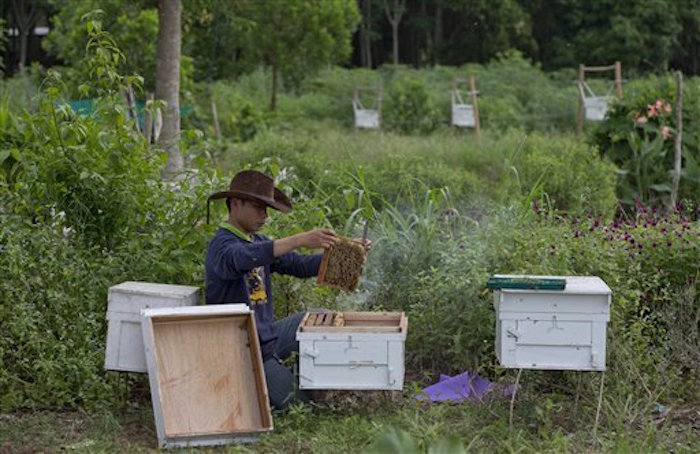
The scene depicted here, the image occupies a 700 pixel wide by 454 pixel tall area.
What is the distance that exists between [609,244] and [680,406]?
3.81ft

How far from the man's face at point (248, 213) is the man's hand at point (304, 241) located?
0.41 m

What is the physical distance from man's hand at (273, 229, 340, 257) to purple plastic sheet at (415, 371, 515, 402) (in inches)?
41.3

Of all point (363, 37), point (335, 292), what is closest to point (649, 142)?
point (335, 292)

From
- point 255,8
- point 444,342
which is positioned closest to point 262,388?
point 444,342

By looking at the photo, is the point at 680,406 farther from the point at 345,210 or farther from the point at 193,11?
the point at 193,11

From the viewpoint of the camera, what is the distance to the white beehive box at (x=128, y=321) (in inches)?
246

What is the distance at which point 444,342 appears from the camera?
23.0ft

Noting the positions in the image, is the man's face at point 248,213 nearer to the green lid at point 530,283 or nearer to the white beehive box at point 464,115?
the green lid at point 530,283

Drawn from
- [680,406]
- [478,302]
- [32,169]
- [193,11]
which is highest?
[193,11]

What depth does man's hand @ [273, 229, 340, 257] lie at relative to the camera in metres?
6.03

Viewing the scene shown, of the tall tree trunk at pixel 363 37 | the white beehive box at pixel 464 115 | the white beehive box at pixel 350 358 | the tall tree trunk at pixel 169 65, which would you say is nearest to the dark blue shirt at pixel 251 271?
the white beehive box at pixel 350 358

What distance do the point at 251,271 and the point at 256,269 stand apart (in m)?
0.04

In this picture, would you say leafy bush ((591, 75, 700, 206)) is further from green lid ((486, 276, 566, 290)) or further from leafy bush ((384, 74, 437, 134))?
leafy bush ((384, 74, 437, 134))

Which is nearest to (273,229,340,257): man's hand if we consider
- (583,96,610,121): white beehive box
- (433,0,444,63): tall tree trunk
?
(583,96,610,121): white beehive box
